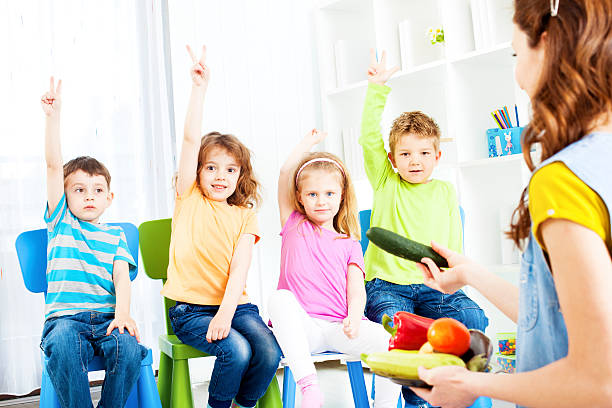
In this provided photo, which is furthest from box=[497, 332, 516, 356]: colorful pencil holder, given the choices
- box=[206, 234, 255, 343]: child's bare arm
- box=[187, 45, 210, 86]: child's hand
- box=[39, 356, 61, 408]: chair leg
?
box=[39, 356, 61, 408]: chair leg

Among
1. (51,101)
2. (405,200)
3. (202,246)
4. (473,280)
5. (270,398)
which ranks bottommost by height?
(270,398)

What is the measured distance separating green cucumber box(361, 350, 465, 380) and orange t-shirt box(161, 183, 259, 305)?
3.87 feet

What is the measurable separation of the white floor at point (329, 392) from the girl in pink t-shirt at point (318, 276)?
0.55 meters

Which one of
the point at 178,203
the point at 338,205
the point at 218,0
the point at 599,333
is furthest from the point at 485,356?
the point at 218,0

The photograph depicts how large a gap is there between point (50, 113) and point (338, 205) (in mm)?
967

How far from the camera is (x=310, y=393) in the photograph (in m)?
1.66

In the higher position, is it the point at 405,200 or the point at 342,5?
the point at 342,5

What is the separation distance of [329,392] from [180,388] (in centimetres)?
85

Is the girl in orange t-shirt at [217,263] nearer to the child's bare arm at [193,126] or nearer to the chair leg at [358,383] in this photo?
the child's bare arm at [193,126]

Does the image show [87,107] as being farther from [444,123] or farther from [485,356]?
[485,356]

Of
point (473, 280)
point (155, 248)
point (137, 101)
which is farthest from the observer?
point (137, 101)

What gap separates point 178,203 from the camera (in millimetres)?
2062

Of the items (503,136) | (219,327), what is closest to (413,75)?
(503,136)

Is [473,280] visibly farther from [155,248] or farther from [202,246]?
[155,248]
